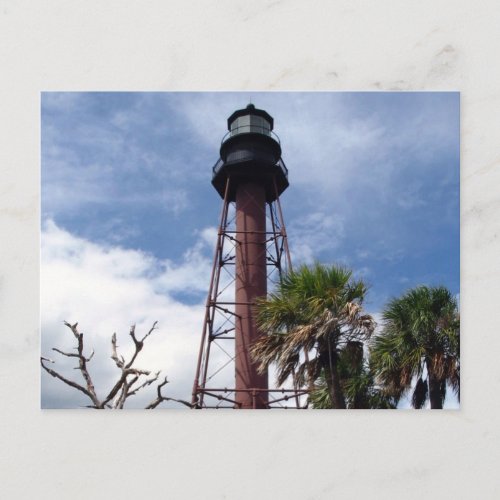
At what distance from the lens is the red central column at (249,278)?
12.0 feet

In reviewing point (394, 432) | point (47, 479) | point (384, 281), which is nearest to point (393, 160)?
point (384, 281)

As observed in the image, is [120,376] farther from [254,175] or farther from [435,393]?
[435,393]

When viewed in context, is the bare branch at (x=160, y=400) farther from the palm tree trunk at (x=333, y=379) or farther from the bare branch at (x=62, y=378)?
the palm tree trunk at (x=333, y=379)

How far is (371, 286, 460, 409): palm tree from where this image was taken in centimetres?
361

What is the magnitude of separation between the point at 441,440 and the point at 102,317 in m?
2.23

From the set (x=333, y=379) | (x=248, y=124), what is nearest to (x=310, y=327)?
(x=333, y=379)

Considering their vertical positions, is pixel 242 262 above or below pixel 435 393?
above

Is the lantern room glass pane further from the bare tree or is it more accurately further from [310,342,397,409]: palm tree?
[310,342,397,409]: palm tree

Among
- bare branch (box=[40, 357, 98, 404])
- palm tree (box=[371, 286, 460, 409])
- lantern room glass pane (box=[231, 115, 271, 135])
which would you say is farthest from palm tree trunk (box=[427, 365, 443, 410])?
bare branch (box=[40, 357, 98, 404])

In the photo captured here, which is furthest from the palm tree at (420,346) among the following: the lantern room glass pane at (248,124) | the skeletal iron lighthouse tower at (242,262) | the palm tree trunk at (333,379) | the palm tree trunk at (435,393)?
the lantern room glass pane at (248,124)

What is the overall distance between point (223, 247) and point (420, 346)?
1.47 meters
